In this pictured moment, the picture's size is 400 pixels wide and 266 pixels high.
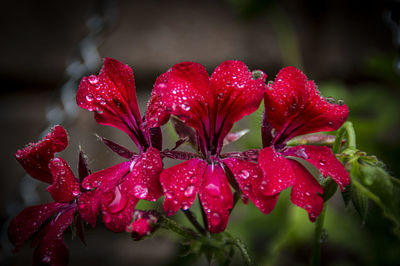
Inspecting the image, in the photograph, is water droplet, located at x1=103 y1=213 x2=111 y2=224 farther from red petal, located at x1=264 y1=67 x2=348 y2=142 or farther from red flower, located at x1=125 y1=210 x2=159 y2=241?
red petal, located at x1=264 y1=67 x2=348 y2=142

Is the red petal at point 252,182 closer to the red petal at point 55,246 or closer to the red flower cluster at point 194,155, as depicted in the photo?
the red flower cluster at point 194,155

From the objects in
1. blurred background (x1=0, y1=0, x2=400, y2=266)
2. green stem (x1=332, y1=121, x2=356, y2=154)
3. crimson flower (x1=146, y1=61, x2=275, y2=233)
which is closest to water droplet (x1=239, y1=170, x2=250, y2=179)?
crimson flower (x1=146, y1=61, x2=275, y2=233)

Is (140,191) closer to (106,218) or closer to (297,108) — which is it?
(106,218)

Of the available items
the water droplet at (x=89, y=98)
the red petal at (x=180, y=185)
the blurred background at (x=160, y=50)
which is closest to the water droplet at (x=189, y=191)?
the red petal at (x=180, y=185)

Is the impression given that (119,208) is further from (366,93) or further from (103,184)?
(366,93)

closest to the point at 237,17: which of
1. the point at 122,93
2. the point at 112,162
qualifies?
the point at 112,162

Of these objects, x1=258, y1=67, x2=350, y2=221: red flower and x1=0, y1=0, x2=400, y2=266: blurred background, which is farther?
x1=0, y1=0, x2=400, y2=266: blurred background
